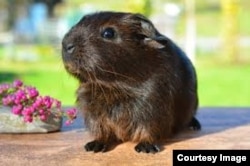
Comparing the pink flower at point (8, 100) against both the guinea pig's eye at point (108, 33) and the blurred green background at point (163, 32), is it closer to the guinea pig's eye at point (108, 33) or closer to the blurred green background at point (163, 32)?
the guinea pig's eye at point (108, 33)

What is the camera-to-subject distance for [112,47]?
1803 millimetres

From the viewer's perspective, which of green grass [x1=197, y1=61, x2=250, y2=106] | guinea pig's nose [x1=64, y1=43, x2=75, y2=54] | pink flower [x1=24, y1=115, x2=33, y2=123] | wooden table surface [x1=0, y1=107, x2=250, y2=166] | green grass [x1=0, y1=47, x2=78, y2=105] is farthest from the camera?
green grass [x1=0, y1=47, x2=78, y2=105]

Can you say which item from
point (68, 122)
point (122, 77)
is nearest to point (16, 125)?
point (68, 122)

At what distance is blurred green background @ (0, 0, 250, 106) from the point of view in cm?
718

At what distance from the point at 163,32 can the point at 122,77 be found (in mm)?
8075

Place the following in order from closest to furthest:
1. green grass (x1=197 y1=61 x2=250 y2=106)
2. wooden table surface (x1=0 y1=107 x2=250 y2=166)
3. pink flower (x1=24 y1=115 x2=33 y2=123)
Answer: wooden table surface (x1=0 y1=107 x2=250 y2=166)
pink flower (x1=24 y1=115 x2=33 y2=123)
green grass (x1=197 y1=61 x2=250 y2=106)

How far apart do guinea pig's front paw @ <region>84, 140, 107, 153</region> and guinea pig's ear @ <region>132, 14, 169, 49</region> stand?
344mm

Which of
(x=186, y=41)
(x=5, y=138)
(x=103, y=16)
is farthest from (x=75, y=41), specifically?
(x=186, y=41)

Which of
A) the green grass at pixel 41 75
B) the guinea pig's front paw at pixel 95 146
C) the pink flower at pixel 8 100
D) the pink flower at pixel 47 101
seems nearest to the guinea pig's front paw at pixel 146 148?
the guinea pig's front paw at pixel 95 146

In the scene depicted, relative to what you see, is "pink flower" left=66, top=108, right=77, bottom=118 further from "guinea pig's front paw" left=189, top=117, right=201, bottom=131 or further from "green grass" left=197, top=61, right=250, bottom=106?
"green grass" left=197, top=61, right=250, bottom=106

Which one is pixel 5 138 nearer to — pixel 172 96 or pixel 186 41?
pixel 172 96

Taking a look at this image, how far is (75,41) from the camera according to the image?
181 cm

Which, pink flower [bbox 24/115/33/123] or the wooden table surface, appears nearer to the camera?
the wooden table surface

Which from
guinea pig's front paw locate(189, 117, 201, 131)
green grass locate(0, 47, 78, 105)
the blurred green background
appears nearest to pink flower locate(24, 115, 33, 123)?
guinea pig's front paw locate(189, 117, 201, 131)
